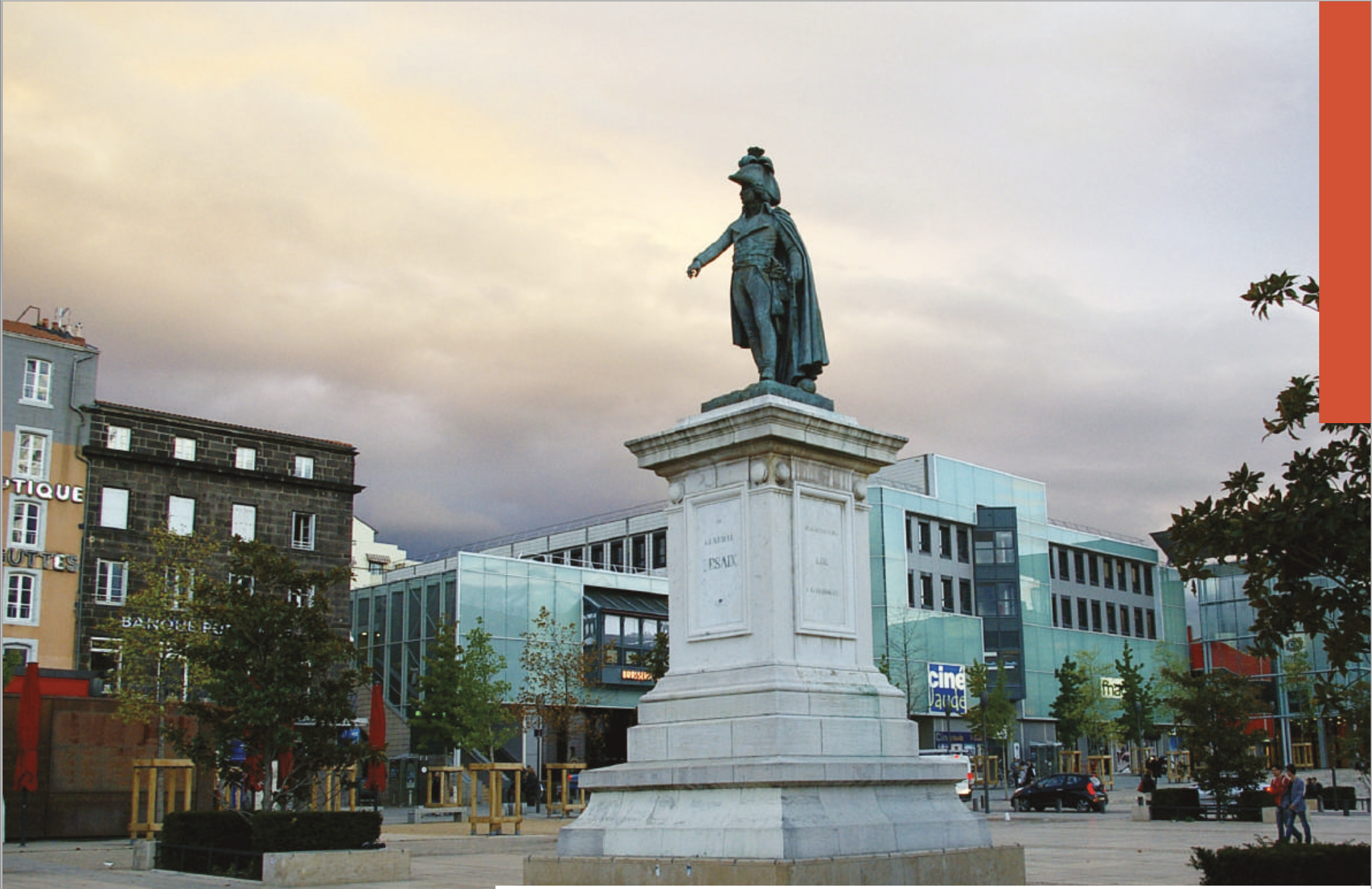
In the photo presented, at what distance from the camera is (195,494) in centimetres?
5597

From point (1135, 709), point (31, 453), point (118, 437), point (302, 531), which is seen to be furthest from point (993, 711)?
point (31, 453)

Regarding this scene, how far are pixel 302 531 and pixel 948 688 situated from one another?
121 feet

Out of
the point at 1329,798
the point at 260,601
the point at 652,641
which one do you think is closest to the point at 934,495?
the point at 652,641

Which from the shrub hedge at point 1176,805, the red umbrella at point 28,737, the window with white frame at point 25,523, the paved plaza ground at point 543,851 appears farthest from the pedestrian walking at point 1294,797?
the window with white frame at point 25,523

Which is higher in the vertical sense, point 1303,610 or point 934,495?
point 934,495

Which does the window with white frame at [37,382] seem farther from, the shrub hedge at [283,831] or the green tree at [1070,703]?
the green tree at [1070,703]

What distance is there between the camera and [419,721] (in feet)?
187

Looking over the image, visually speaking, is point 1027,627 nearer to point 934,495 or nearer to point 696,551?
point 934,495

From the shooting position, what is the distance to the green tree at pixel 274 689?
20703 mm

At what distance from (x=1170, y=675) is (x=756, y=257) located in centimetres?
3294

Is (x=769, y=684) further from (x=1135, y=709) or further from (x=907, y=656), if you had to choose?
(x=1135, y=709)

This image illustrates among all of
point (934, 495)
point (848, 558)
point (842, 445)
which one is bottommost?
point (848, 558)

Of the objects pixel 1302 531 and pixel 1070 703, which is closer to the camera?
pixel 1302 531

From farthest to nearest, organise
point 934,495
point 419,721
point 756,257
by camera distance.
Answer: point 934,495 → point 419,721 → point 756,257
